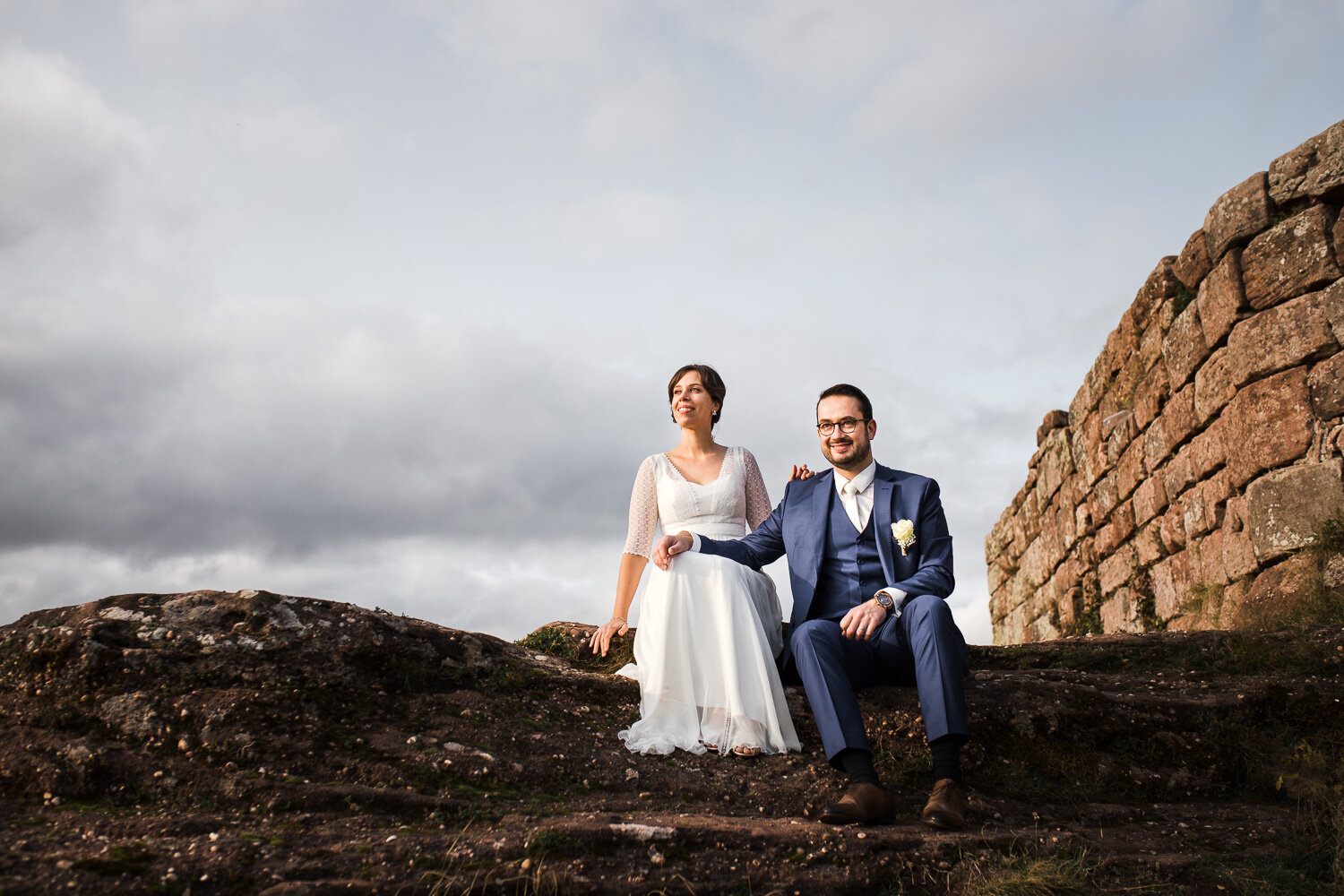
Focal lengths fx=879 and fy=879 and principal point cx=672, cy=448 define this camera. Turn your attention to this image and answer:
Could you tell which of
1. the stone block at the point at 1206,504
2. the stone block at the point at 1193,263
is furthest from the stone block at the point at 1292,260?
the stone block at the point at 1206,504

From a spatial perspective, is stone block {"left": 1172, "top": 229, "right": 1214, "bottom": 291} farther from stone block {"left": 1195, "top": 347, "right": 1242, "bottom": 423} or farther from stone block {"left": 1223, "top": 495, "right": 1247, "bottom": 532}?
stone block {"left": 1223, "top": 495, "right": 1247, "bottom": 532}

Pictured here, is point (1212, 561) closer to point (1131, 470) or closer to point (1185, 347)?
point (1185, 347)

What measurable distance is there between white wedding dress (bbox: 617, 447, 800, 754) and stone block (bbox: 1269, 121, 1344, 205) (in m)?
4.45

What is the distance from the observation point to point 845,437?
3.96m

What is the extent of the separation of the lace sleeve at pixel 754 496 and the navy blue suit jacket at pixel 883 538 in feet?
1.47

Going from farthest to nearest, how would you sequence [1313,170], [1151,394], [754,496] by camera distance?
[1151,394], [1313,170], [754,496]

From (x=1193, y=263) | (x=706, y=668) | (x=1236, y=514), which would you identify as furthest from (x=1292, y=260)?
(x=706, y=668)

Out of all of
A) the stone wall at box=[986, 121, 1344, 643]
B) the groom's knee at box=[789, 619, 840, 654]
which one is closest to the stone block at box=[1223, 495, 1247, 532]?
the stone wall at box=[986, 121, 1344, 643]

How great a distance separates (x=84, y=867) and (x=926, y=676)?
2599mm

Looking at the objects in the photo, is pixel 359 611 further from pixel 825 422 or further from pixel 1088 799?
pixel 1088 799

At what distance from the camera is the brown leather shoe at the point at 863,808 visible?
286 centimetres

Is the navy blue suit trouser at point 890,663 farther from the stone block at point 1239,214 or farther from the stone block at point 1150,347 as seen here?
the stone block at point 1150,347

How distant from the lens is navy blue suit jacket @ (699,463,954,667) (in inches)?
147

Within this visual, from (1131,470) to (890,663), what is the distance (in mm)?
5428
